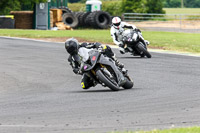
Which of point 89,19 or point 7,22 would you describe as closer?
point 7,22

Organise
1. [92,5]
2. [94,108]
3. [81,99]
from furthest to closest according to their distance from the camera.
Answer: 1. [92,5]
2. [81,99]
3. [94,108]

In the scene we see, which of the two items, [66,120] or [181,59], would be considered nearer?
[66,120]

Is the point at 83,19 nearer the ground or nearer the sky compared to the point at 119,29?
nearer the ground

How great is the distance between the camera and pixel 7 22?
41.8 metres

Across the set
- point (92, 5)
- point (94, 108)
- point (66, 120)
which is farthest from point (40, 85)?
point (92, 5)

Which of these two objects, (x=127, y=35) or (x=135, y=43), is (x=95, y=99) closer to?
(x=135, y=43)

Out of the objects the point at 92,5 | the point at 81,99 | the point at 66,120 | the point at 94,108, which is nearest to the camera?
the point at 66,120

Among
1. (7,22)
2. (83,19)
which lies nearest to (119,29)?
(7,22)

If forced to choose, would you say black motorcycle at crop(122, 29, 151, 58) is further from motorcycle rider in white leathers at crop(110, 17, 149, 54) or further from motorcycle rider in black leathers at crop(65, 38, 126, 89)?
motorcycle rider in black leathers at crop(65, 38, 126, 89)

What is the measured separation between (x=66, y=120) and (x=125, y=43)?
12.8m

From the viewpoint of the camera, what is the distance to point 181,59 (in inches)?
781

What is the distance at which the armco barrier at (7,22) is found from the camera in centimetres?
4128

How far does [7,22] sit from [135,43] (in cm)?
2292

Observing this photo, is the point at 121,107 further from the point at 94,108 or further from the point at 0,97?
the point at 0,97
